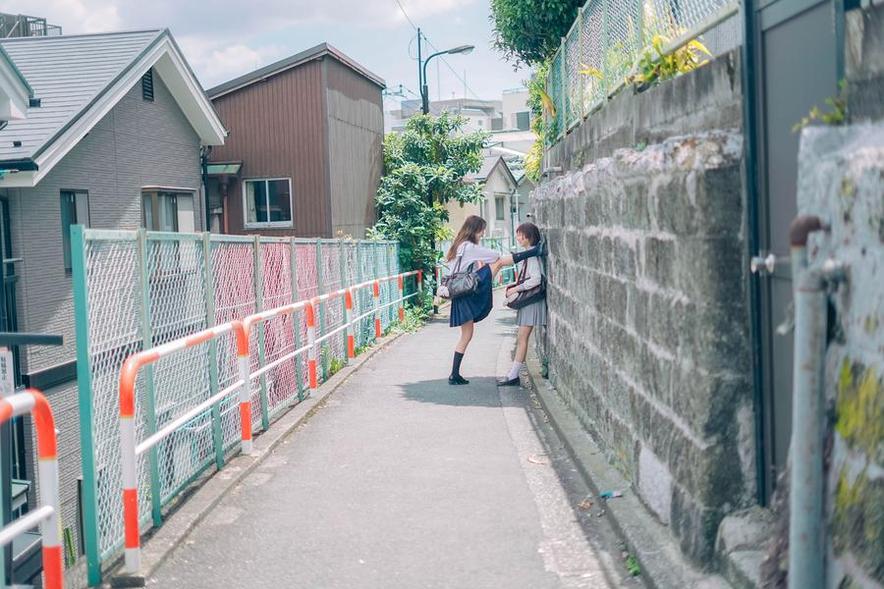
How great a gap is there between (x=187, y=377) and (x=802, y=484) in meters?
4.58

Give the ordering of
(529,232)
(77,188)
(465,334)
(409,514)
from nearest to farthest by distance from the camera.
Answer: (409,514) < (529,232) < (465,334) < (77,188)

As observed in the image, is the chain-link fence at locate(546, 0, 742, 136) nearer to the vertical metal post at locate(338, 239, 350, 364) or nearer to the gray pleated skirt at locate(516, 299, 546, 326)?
the gray pleated skirt at locate(516, 299, 546, 326)

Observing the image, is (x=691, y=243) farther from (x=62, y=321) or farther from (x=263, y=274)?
(x=62, y=321)

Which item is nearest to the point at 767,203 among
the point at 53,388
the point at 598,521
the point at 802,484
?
the point at 802,484

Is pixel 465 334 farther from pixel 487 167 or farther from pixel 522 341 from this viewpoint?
pixel 487 167

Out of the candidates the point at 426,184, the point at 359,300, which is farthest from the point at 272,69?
the point at 359,300

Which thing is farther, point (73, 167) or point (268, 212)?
point (268, 212)

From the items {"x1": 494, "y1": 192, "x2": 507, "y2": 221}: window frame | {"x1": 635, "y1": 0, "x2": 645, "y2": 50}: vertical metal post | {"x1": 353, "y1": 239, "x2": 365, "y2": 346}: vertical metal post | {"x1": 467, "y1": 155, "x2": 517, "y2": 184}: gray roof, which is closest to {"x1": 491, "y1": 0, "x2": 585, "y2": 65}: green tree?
{"x1": 353, "y1": 239, "x2": 365, "y2": 346}: vertical metal post

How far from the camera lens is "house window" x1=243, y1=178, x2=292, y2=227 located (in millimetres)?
23594

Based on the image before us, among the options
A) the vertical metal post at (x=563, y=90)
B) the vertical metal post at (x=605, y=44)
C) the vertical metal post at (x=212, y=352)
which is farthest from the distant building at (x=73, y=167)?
the vertical metal post at (x=605, y=44)

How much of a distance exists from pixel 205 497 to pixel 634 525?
272cm

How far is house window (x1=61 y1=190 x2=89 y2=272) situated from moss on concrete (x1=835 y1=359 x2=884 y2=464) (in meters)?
13.8

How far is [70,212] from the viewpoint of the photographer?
15.5 m

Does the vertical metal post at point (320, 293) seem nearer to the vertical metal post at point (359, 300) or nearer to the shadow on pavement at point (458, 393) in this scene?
the shadow on pavement at point (458, 393)
